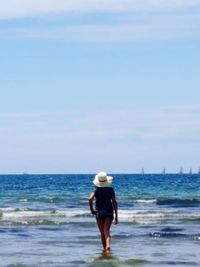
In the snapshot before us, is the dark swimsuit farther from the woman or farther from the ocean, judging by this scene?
the ocean

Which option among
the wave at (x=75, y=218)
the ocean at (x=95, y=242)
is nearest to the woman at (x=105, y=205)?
the ocean at (x=95, y=242)

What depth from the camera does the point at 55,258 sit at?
15969 millimetres

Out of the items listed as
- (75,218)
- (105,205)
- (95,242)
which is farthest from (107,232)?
(75,218)

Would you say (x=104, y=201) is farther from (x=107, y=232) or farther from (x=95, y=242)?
(x=95, y=242)

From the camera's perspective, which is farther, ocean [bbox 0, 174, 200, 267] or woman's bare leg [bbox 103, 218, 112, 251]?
woman's bare leg [bbox 103, 218, 112, 251]

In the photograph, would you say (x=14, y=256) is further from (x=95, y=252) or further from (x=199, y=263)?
(x=199, y=263)

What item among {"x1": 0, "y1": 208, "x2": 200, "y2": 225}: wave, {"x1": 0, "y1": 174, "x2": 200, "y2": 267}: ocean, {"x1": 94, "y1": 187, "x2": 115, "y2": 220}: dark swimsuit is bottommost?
{"x1": 0, "y1": 174, "x2": 200, "y2": 267}: ocean

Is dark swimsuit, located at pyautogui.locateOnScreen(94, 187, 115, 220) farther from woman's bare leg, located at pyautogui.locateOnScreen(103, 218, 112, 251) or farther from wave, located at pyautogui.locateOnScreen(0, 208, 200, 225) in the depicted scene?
wave, located at pyautogui.locateOnScreen(0, 208, 200, 225)

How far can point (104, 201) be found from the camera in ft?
54.8

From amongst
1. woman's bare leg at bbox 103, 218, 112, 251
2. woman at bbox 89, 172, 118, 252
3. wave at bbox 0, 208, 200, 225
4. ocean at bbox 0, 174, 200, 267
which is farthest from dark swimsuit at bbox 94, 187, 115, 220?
wave at bbox 0, 208, 200, 225

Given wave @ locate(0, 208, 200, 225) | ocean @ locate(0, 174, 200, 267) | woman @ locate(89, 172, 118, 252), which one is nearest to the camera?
ocean @ locate(0, 174, 200, 267)

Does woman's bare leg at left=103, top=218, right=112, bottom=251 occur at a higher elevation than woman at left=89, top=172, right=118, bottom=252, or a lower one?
lower

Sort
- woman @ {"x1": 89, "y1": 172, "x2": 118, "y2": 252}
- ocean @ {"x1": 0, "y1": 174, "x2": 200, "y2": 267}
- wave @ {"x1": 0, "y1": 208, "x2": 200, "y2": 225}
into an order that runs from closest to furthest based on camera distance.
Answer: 1. ocean @ {"x1": 0, "y1": 174, "x2": 200, "y2": 267}
2. woman @ {"x1": 89, "y1": 172, "x2": 118, "y2": 252}
3. wave @ {"x1": 0, "y1": 208, "x2": 200, "y2": 225}

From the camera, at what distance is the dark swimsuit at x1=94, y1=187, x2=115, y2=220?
54.9 ft
